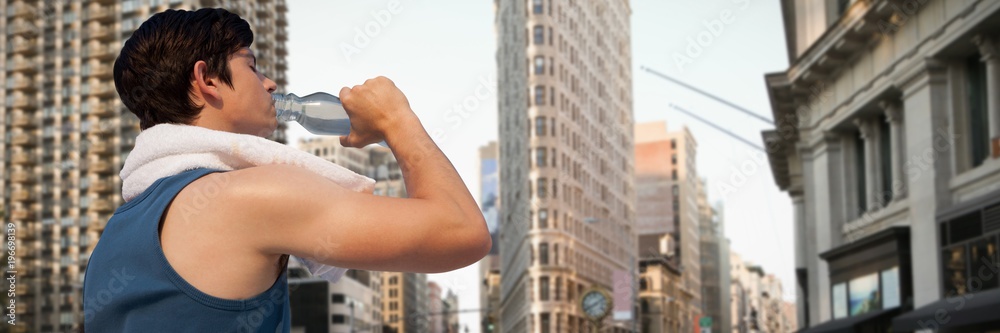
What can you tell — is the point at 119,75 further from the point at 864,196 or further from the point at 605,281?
the point at 605,281

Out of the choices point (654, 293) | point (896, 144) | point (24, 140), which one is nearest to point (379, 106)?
point (896, 144)

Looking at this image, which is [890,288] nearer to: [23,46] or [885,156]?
[885,156]

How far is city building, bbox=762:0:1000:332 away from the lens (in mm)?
22062

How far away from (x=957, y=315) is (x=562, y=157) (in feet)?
273

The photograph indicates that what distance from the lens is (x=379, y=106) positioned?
6.70ft

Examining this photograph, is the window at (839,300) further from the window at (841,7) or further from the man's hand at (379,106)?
the man's hand at (379,106)

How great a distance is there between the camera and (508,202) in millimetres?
130375

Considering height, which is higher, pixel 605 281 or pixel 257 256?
pixel 605 281

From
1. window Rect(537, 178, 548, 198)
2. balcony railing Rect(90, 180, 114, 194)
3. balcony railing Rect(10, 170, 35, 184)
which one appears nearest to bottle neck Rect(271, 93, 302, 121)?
window Rect(537, 178, 548, 198)

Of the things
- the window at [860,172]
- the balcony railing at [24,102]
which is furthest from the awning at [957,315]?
the balcony railing at [24,102]

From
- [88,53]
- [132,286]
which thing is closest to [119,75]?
[132,286]

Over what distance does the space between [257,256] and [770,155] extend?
4348 cm

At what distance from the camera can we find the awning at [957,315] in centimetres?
1998

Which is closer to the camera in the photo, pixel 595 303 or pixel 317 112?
pixel 317 112
